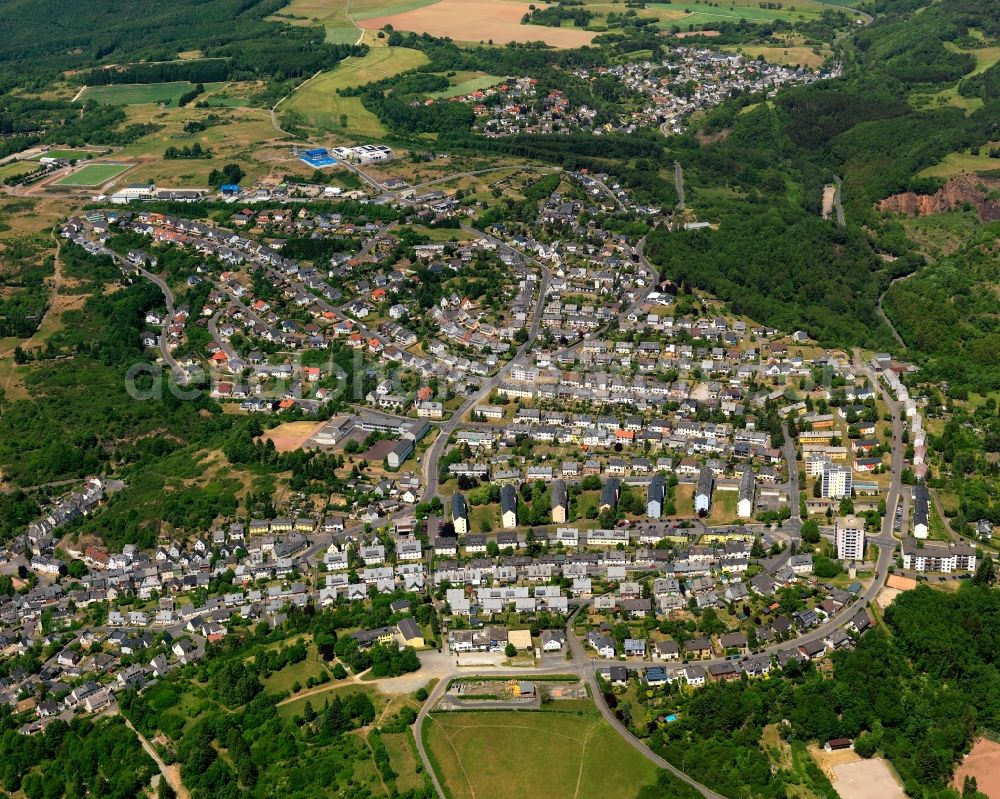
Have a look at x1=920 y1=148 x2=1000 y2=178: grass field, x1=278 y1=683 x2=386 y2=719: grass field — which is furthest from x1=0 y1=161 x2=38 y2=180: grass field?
x1=278 y1=683 x2=386 y2=719: grass field

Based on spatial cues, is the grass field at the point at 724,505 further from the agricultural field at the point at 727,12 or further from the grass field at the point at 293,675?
the agricultural field at the point at 727,12

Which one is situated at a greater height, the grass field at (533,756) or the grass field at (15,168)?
the grass field at (15,168)

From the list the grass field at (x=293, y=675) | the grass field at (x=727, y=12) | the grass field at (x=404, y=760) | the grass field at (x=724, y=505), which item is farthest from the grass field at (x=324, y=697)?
the grass field at (x=727, y=12)

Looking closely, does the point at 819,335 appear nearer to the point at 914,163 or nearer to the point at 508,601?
the point at 508,601

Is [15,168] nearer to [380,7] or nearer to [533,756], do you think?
[380,7]

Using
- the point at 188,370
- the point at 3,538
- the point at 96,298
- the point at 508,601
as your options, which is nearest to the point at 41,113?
the point at 96,298

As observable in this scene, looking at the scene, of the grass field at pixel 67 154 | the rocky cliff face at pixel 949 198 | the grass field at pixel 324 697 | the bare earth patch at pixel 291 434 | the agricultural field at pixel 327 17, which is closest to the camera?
the grass field at pixel 324 697

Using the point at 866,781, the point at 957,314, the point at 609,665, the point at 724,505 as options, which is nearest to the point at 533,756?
the point at 609,665
